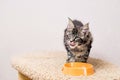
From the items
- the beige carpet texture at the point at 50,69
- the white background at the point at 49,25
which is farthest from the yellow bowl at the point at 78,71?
the white background at the point at 49,25

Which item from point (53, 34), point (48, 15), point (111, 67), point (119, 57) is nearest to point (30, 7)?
point (48, 15)

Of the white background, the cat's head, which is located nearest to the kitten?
the cat's head

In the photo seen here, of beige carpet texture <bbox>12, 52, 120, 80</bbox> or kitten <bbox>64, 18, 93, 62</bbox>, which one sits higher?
kitten <bbox>64, 18, 93, 62</bbox>

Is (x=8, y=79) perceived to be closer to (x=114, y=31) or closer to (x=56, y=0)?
(x=56, y=0)

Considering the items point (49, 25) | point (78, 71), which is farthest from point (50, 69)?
point (49, 25)

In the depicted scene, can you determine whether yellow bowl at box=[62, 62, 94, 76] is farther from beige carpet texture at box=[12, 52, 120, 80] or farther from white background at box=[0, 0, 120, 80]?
white background at box=[0, 0, 120, 80]

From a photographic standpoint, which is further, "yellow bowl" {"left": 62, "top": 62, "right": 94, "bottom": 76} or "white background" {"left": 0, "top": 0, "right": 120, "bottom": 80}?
"white background" {"left": 0, "top": 0, "right": 120, "bottom": 80}

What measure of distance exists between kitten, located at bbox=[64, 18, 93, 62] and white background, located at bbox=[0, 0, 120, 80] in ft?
1.33

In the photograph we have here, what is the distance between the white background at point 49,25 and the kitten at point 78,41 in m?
0.41

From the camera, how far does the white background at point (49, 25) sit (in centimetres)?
126

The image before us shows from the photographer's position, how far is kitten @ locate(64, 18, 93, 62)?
33.4 inches

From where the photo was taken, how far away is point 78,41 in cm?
84

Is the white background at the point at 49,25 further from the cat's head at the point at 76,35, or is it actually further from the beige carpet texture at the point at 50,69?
the cat's head at the point at 76,35

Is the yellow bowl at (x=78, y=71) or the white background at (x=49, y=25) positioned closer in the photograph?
the yellow bowl at (x=78, y=71)
